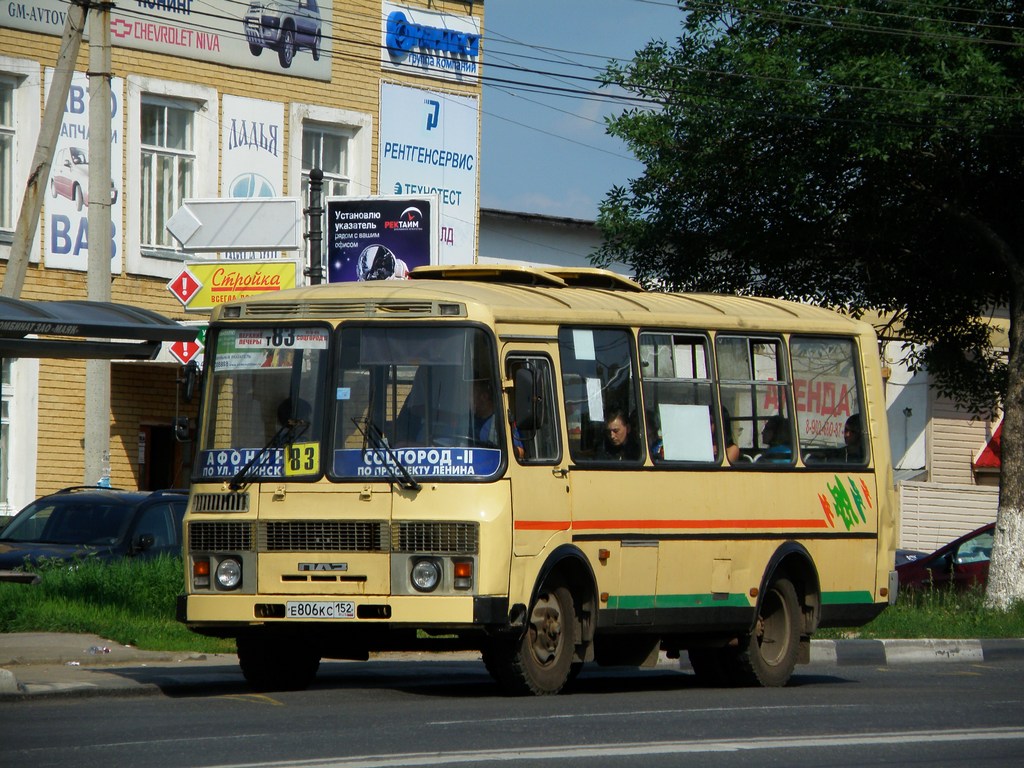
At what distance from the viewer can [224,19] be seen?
28.9 m

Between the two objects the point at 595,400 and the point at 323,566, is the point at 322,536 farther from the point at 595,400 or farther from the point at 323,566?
the point at 595,400

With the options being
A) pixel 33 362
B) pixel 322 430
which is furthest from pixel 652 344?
pixel 33 362

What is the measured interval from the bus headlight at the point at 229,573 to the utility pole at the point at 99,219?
840cm

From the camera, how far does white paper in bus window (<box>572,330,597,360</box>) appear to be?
12.9 metres

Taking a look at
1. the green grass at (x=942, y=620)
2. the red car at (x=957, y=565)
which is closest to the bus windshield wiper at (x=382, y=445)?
the green grass at (x=942, y=620)

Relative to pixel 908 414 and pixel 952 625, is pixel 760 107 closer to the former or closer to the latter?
pixel 952 625

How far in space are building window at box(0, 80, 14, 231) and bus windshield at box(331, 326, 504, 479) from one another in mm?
15675

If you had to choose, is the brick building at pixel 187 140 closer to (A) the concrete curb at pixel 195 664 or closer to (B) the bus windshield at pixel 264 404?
(A) the concrete curb at pixel 195 664

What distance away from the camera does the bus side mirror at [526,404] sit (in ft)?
39.3

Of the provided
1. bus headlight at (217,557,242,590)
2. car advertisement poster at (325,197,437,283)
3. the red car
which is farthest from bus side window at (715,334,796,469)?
the red car

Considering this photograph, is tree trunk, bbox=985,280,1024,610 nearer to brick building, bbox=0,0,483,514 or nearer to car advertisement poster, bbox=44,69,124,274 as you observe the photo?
brick building, bbox=0,0,483,514

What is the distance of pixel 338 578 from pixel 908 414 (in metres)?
33.1

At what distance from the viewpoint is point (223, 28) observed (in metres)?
29.0

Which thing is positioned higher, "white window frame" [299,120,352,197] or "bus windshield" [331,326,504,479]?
"white window frame" [299,120,352,197]
